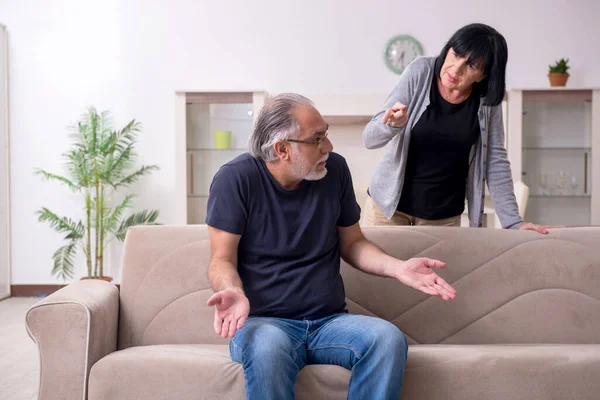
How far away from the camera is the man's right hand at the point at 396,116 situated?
2.09 metres

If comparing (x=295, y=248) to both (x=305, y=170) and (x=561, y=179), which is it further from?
(x=561, y=179)

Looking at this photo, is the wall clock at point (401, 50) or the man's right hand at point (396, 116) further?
the wall clock at point (401, 50)

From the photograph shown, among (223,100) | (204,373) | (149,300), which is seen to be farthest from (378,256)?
(223,100)

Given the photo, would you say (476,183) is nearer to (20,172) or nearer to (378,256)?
(378,256)

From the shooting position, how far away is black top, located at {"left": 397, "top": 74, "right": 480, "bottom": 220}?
2338 millimetres

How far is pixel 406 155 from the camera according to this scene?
235 centimetres

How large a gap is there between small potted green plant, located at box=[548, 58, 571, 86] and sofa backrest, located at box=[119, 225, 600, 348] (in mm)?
3156

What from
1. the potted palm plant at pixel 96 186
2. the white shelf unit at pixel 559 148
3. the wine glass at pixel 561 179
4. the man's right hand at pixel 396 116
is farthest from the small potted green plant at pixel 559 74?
the man's right hand at pixel 396 116

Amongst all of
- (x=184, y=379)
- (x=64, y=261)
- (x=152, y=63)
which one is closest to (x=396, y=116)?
(x=184, y=379)

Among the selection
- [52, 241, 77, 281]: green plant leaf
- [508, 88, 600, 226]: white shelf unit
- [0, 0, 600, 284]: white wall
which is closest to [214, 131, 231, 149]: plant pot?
[0, 0, 600, 284]: white wall

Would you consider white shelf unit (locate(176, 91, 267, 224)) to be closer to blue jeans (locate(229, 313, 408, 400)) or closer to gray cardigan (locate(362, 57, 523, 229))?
gray cardigan (locate(362, 57, 523, 229))

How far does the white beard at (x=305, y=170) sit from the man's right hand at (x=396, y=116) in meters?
0.31

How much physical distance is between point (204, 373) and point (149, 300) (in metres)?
0.51

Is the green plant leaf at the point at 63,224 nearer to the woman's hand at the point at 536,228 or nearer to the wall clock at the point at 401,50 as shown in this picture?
the wall clock at the point at 401,50
